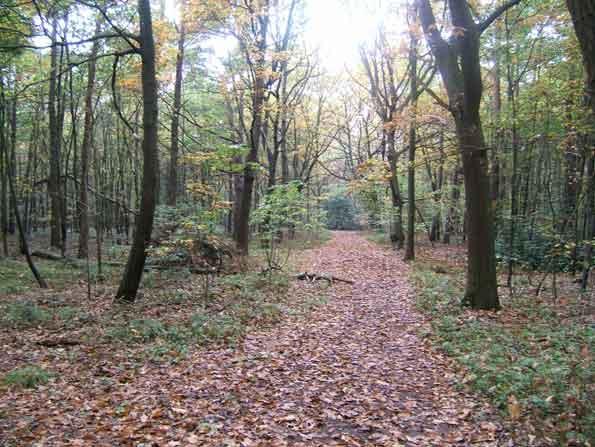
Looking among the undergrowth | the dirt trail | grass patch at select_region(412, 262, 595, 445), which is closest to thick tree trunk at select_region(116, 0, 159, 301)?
the undergrowth

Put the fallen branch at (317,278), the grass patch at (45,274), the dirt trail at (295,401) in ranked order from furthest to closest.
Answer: the fallen branch at (317,278), the grass patch at (45,274), the dirt trail at (295,401)

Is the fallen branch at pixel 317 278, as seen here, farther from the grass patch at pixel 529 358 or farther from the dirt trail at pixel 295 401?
the dirt trail at pixel 295 401

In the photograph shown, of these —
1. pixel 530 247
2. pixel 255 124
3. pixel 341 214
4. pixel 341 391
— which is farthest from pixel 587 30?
pixel 341 214

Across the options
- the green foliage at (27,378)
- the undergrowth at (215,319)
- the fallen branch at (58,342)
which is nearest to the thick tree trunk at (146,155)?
the undergrowth at (215,319)

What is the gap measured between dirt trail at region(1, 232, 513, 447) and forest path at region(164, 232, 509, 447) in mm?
14

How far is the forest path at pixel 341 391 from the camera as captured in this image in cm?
409

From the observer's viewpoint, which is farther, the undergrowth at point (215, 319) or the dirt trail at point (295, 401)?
the undergrowth at point (215, 319)

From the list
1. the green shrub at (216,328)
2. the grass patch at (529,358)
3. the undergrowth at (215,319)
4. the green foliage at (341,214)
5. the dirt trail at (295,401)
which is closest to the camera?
the grass patch at (529,358)

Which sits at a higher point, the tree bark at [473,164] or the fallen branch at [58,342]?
the tree bark at [473,164]

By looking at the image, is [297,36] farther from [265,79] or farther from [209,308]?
[209,308]

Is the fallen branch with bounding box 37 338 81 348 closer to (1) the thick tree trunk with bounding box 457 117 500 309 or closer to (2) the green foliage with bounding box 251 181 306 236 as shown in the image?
(2) the green foliage with bounding box 251 181 306 236

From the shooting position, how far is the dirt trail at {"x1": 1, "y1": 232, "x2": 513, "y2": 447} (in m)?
4.01

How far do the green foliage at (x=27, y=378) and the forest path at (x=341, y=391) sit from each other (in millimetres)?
1928

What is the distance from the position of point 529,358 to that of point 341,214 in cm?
4366
